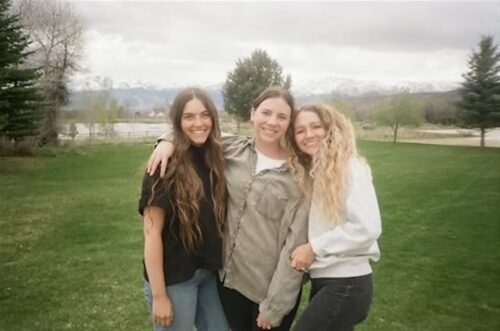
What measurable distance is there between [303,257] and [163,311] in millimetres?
883

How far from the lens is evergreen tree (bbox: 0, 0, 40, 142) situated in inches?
832

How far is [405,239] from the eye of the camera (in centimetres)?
971

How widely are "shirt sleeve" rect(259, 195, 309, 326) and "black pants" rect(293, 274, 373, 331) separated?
0.46 ft

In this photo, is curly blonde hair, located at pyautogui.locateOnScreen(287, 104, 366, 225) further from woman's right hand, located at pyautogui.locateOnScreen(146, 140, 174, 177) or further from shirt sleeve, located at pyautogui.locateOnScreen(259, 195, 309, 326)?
woman's right hand, located at pyautogui.locateOnScreen(146, 140, 174, 177)

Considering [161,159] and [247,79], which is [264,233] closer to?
[161,159]

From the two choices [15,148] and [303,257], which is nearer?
[303,257]

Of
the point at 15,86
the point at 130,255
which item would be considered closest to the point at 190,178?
the point at 130,255

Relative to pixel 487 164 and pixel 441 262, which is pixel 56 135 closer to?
pixel 487 164

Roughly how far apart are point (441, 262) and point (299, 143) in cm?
663

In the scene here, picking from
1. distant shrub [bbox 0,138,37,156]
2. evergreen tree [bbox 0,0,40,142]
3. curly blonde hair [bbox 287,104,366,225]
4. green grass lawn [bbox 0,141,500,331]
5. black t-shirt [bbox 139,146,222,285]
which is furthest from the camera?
distant shrub [bbox 0,138,37,156]

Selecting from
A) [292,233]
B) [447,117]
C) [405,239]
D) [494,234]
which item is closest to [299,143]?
[292,233]

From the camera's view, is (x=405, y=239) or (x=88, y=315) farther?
(x=405, y=239)

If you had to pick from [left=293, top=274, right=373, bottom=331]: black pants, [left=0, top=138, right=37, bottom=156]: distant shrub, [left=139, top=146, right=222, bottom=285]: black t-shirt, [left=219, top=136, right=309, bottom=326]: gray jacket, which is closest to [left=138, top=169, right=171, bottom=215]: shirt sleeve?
[left=139, top=146, right=222, bottom=285]: black t-shirt

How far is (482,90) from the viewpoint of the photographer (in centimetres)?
3556
